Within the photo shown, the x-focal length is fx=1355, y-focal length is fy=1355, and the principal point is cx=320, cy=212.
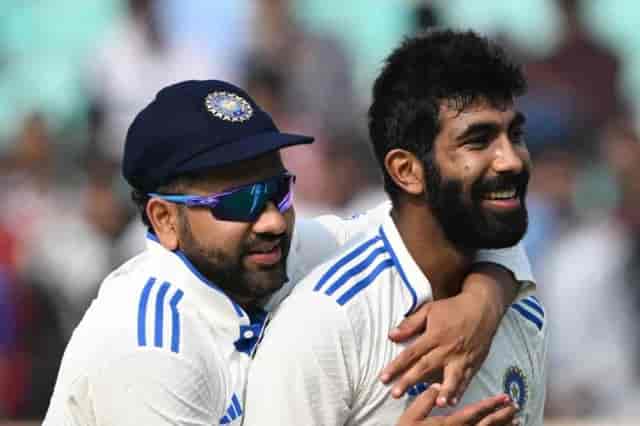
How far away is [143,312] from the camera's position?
11.3ft

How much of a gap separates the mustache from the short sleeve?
0.39m

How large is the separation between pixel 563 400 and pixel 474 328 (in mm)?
4250

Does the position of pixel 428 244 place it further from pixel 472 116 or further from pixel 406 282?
pixel 472 116

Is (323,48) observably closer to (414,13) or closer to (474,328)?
(414,13)

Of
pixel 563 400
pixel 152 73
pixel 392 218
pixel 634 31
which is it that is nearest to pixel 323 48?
pixel 152 73

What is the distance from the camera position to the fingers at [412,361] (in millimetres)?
3383

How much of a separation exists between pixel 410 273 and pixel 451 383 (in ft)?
1.03

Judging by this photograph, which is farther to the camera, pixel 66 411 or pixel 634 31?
pixel 634 31

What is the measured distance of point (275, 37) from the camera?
8.76m

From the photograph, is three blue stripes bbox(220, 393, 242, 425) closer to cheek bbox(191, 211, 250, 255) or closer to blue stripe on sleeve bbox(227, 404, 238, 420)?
blue stripe on sleeve bbox(227, 404, 238, 420)

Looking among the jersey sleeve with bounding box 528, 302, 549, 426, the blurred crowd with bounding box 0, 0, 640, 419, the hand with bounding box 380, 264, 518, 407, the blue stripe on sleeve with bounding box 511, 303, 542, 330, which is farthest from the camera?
the blurred crowd with bounding box 0, 0, 640, 419

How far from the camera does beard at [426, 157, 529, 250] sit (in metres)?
3.49

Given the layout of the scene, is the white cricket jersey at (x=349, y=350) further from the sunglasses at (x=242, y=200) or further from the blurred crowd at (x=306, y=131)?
the blurred crowd at (x=306, y=131)

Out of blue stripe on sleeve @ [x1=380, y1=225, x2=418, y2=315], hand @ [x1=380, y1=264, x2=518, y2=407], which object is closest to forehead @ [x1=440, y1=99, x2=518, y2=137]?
blue stripe on sleeve @ [x1=380, y1=225, x2=418, y2=315]
